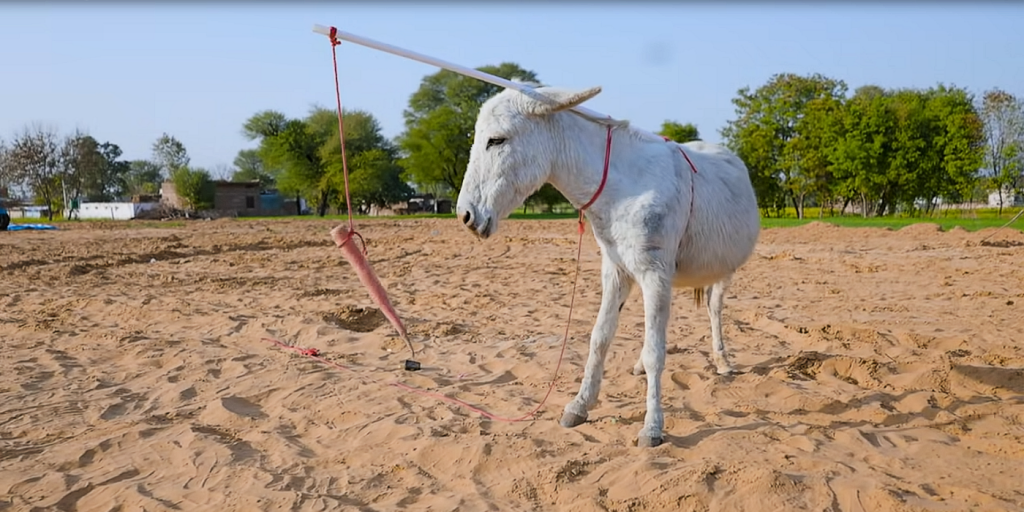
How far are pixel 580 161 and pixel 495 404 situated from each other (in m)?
2.03

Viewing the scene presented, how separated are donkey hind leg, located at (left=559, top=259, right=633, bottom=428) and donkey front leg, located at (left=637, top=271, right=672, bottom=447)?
0.38m

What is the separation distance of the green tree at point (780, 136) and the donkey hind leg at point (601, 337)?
160 feet

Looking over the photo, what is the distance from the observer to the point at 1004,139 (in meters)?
44.1

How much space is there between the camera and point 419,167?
62438 millimetres

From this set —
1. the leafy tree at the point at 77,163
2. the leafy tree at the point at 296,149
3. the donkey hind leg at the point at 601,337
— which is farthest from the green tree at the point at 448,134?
the donkey hind leg at the point at 601,337

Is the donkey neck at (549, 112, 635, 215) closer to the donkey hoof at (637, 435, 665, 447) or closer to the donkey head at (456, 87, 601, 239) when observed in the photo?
the donkey head at (456, 87, 601, 239)

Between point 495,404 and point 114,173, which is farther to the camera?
point 114,173

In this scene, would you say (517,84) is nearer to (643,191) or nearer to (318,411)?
(643,191)

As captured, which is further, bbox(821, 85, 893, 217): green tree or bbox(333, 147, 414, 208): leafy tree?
bbox(333, 147, 414, 208): leafy tree

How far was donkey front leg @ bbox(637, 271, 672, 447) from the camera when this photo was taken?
416cm

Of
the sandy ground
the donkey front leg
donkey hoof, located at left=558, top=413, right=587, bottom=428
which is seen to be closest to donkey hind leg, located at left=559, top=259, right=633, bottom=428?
donkey hoof, located at left=558, top=413, right=587, bottom=428

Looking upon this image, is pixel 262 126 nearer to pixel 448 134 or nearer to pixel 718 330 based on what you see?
pixel 448 134

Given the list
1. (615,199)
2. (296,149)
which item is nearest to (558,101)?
(615,199)

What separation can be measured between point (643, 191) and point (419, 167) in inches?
2340
